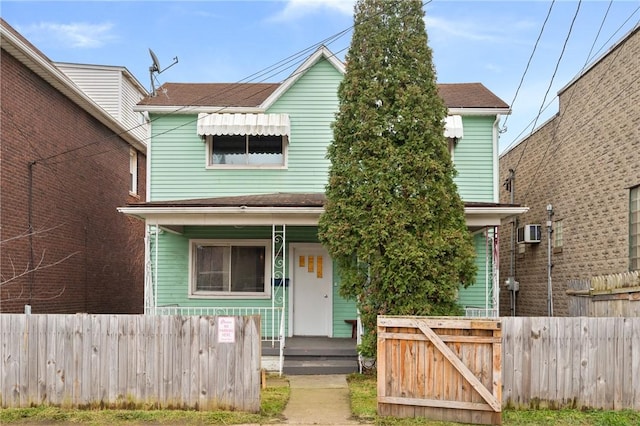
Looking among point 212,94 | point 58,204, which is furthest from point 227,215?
point 58,204

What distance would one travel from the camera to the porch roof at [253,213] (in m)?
11.5

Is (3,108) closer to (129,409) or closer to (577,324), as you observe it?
(129,409)

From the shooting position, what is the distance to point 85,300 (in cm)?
1577

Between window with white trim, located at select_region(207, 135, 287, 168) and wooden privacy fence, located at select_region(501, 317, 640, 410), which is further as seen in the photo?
window with white trim, located at select_region(207, 135, 287, 168)

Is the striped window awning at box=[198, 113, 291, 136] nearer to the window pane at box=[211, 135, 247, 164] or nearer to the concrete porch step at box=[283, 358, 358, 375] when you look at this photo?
the window pane at box=[211, 135, 247, 164]

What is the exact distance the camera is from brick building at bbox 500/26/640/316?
12.1m

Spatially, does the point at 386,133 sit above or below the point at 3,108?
below

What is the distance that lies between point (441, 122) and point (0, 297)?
9568mm

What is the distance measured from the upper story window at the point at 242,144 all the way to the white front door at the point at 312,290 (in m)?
2.39

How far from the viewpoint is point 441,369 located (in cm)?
755

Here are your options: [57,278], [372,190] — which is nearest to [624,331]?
[372,190]

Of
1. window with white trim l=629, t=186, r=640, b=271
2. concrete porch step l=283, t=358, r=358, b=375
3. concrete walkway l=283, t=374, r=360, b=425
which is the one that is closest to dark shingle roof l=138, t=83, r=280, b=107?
concrete porch step l=283, t=358, r=358, b=375

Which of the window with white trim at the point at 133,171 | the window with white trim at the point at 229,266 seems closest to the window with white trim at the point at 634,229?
the window with white trim at the point at 229,266

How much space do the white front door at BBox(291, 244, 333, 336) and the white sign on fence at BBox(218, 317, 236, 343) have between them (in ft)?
18.8
